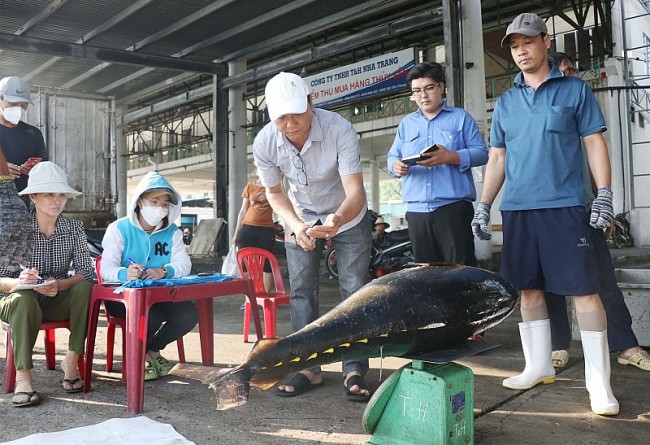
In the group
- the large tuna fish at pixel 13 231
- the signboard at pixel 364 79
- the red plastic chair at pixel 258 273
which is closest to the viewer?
the large tuna fish at pixel 13 231

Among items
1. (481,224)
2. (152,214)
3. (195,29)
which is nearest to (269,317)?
(152,214)

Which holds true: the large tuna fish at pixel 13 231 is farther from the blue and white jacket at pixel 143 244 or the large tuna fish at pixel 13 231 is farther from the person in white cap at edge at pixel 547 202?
the person in white cap at edge at pixel 547 202

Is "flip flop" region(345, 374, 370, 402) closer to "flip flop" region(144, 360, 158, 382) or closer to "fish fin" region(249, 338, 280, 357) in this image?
"fish fin" region(249, 338, 280, 357)

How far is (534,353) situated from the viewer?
3008mm

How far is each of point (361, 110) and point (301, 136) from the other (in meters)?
17.6

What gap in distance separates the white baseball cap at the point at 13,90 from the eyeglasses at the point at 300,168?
234 centimetres

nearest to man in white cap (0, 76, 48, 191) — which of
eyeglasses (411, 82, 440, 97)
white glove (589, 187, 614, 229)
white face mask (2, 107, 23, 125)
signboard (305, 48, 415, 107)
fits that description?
white face mask (2, 107, 23, 125)

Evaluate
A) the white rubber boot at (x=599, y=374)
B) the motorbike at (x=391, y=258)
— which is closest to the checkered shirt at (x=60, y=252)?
the white rubber boot at (x=599, y=374)

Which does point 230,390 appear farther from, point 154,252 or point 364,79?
point 364,79

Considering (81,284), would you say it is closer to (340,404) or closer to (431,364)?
(340,404)

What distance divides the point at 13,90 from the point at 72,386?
222 centimetres

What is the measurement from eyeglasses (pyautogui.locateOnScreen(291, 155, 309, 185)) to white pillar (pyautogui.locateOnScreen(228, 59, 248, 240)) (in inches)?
425

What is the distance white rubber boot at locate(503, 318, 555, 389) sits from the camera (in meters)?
2.98

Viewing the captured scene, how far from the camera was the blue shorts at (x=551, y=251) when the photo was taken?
8.75 ft
